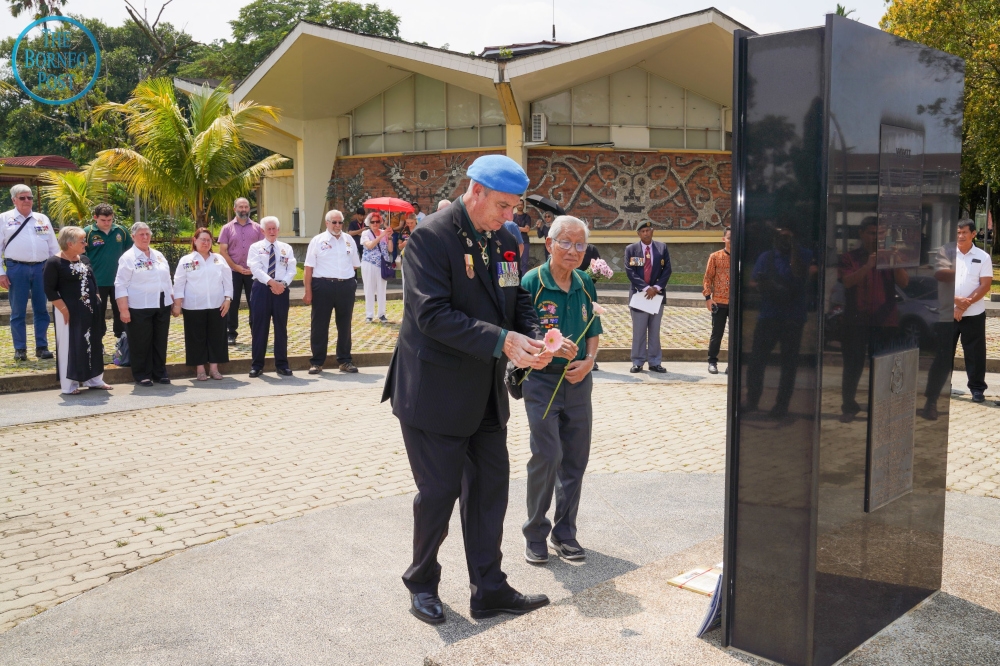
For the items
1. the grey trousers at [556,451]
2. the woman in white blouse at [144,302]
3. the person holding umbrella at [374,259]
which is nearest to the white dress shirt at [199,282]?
the woman in white blouse at [144,302]

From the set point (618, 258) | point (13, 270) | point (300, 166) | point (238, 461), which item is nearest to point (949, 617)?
point (238, 461)

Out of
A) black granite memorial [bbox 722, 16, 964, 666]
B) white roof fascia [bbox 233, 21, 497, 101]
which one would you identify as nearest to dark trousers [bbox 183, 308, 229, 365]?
black granite memorial [bbox 722, 16, 964, 666]

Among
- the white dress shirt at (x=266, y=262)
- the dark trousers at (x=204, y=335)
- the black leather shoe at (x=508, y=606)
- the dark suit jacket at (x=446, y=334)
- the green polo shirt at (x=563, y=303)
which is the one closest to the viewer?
the dark suit jacket at (x=446, y=334)

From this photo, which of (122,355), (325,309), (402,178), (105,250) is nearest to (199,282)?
(122,355)

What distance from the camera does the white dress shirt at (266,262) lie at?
38.7 ft

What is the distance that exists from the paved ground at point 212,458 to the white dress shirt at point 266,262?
4.65 ft

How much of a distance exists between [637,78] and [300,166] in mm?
11378

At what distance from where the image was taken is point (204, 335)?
456 inches

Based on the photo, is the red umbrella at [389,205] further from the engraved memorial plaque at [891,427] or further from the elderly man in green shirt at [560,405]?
the engraved memorial plaque at [891,427]

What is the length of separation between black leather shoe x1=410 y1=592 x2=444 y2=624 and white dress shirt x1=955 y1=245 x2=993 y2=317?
26.2ft

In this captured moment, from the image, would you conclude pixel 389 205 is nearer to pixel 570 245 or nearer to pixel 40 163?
pixel 570 245

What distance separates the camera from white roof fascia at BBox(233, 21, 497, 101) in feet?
83.9

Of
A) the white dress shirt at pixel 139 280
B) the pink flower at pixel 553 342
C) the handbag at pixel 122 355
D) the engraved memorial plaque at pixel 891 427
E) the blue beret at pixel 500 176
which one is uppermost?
the blue beret at pixel 500 176

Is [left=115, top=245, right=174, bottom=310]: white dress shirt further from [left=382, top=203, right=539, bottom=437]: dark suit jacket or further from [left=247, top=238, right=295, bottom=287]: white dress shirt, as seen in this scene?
[left=382, top=203, right=539, bottom=437]: dark suit jacket
